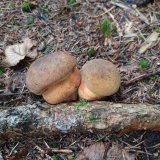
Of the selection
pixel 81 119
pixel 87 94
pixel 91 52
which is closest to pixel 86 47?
pixel 91 52

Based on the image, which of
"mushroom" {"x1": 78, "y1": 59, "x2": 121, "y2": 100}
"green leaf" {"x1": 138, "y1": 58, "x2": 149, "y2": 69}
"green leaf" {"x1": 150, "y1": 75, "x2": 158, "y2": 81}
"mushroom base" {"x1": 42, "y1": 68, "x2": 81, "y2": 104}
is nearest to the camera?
"mushroom" {"x1": 78, "y1": 59, "x2": 121, "y2": 100}

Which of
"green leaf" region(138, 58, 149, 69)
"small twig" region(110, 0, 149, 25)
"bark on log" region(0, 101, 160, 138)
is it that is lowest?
"bark on log" region(0, 101, 160, 138)

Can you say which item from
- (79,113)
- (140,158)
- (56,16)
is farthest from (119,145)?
(56,16)

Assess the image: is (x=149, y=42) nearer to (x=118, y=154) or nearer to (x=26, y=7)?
(x=118, y=154)

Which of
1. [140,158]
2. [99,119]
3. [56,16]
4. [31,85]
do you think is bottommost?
[140,158]

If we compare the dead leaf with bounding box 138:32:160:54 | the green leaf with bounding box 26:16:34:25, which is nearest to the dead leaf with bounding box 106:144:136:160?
the dead leaf with bounding box 138:32:160:54

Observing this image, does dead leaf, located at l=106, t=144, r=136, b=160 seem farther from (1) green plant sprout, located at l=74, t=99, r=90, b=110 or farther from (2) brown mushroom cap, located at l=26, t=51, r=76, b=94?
(2) brown mushroom cap, located at l=26, t=51, r=76, b=94

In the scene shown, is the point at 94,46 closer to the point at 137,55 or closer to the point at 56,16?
the point at 137,55
